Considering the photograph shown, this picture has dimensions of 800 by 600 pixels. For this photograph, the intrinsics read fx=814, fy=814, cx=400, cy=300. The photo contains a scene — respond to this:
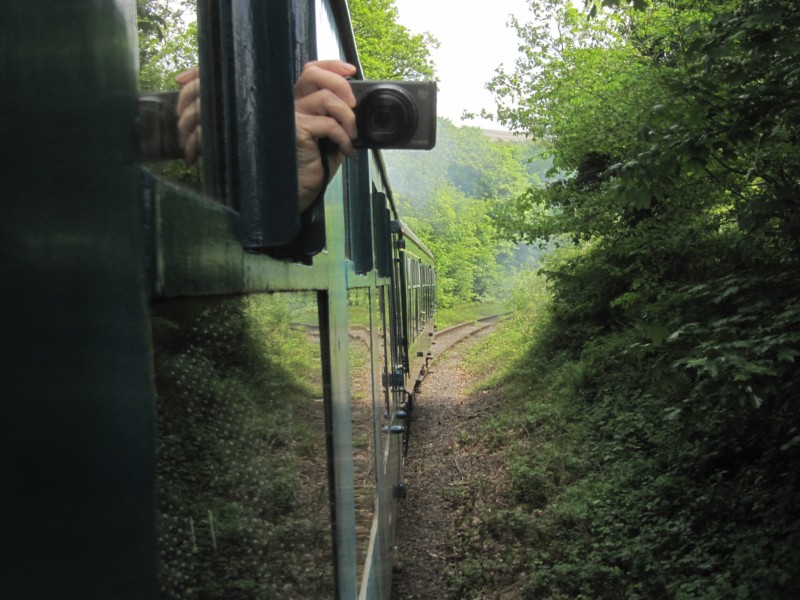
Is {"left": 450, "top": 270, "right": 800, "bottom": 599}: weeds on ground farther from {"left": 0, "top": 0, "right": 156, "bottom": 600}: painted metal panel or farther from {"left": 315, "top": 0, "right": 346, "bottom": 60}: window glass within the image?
{"left": 0, "top": 0, "right": 156, "bottom": 600}: painted metal panel

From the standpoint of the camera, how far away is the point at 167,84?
88 centimetres

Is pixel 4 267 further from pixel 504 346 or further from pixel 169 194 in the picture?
pixel 504 346

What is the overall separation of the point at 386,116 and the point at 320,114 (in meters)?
0.13

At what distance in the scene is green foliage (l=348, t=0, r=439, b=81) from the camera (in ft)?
97.6

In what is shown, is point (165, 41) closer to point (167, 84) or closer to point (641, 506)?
point (167, 84)

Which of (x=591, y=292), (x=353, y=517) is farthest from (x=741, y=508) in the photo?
(x=591, y=292)

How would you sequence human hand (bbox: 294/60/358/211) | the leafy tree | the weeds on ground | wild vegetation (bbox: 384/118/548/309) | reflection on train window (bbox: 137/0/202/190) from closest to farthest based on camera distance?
reflection on train window (bbox: 137/0/202/190) → human hand (bbox: 294/60/358/211) → the leafy tree → the weeds on ground → wild vegetation (bbox: 384/118/548/309)

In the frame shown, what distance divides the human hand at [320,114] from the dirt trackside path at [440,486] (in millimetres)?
6097

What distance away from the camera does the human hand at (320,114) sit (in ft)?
4.22

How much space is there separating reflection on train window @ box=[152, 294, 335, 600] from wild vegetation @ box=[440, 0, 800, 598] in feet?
11.0

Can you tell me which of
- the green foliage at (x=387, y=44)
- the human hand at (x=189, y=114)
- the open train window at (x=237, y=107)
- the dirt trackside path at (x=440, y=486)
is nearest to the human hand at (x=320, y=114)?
the open train window at (x=237, y=107)

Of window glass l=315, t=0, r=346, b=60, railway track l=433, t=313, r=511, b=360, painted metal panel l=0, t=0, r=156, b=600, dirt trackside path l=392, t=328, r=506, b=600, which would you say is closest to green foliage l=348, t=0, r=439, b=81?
railway track l=433, t=313, r=511, b=360

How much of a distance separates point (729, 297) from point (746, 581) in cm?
219

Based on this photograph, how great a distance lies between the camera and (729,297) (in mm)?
4906
